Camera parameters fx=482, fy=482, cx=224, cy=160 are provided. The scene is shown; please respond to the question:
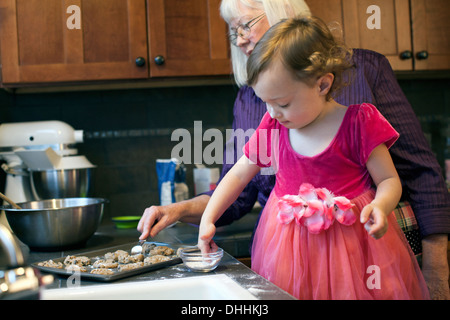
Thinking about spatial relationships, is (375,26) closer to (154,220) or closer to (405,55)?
(405,55)

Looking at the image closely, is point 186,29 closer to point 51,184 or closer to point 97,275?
point 51,184

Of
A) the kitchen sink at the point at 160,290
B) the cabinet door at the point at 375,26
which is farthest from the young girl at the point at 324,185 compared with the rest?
the cabinet door at the point at 375,26

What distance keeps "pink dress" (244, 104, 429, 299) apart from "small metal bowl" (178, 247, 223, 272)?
13cm

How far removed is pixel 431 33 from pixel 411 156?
97 centimetres

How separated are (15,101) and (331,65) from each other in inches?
61.0

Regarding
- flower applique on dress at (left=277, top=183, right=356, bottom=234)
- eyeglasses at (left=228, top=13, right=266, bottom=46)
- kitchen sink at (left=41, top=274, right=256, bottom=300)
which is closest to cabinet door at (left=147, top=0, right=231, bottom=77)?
eyeglasses at (left=228, top=13, right=266, bottom=46)

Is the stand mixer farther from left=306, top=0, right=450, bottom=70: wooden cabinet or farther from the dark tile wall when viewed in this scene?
left=306, top=0, right=450, bottom=70: wooden cabinet

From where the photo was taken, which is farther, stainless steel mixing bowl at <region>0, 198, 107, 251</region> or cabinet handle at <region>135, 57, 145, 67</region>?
cabinet handle at <region>135, 57, 145, 67</region>

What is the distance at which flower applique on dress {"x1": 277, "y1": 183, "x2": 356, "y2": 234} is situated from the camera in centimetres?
97

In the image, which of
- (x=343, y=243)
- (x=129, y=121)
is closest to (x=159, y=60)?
A: (x=129, y=121)

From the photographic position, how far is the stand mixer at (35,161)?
5.69ft

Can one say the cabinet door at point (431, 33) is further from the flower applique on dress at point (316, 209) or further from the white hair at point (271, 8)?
the flower applique on dress at point (316, 209)

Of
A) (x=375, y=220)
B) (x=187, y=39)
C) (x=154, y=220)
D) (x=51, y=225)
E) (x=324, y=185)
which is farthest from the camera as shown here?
(x=187, y=39)

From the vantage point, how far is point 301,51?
964 millimetres
